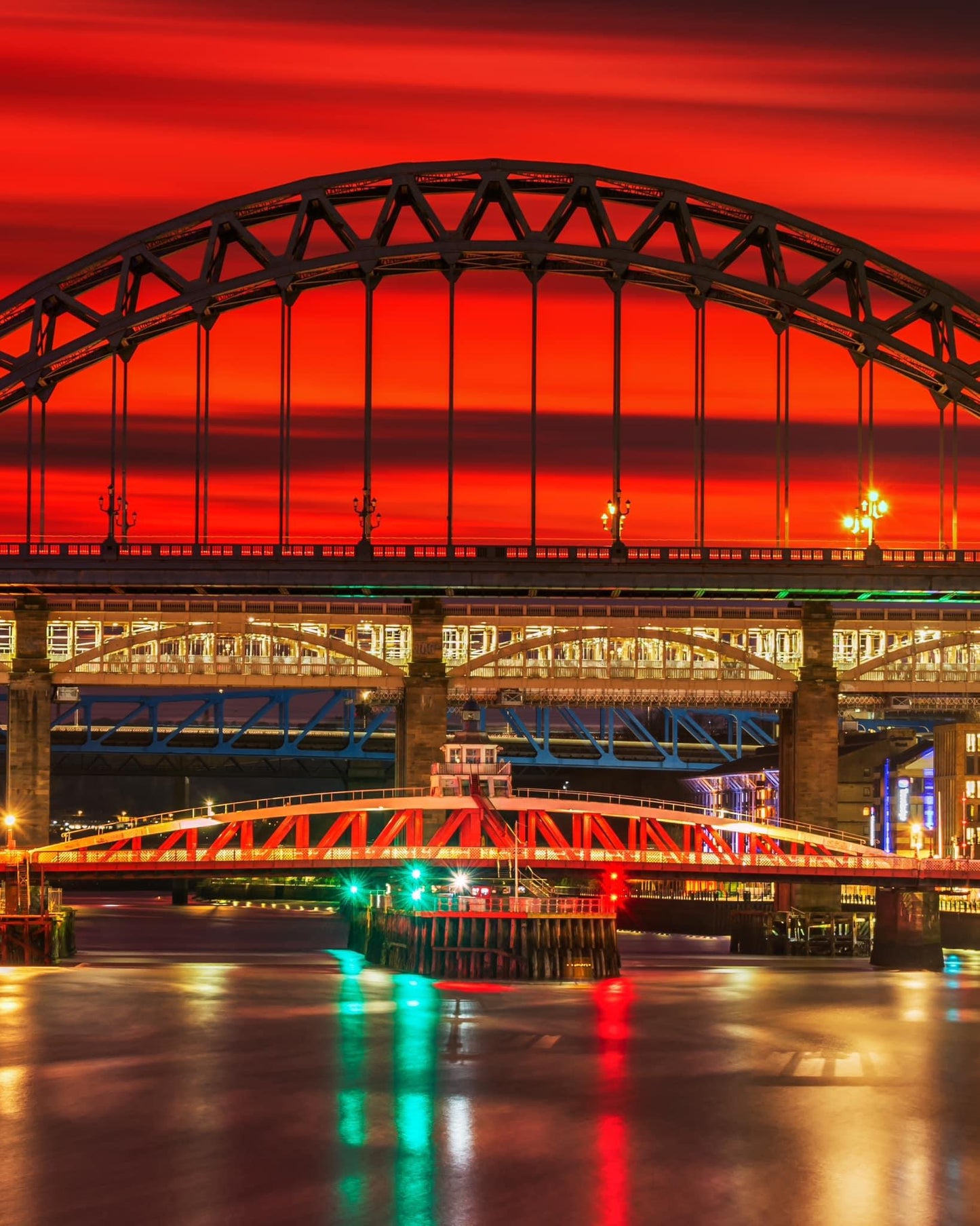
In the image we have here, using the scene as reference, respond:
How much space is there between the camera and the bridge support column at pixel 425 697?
127 meters

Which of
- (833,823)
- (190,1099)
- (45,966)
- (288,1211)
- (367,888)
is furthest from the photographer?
(367,888)

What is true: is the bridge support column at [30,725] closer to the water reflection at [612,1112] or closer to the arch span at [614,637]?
the arch span at [614,637]

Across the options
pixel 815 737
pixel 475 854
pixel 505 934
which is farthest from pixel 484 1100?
pixel 815 737

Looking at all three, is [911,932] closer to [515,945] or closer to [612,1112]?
[515,945]

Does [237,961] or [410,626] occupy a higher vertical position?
[410,626]

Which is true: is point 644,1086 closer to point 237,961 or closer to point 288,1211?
point 288,1211

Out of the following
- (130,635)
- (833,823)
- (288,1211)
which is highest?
(130,635)

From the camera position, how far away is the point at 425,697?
128 metres

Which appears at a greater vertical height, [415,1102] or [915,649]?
[915,649]

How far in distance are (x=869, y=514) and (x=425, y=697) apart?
26961 mm

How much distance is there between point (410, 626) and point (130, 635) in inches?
638

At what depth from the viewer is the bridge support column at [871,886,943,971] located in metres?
116

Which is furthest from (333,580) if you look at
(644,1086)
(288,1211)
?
(288,1211)

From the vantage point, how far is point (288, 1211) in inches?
2023
